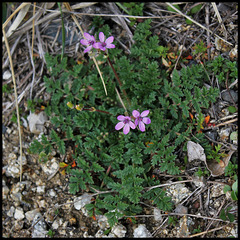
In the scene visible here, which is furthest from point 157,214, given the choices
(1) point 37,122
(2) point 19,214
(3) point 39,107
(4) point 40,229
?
(3) point 39,107

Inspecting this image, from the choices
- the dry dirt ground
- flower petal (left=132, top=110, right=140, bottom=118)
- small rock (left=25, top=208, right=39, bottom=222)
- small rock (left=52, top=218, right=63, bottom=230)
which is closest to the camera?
flower petal (left=132, top=110, right=140, bottom=118)

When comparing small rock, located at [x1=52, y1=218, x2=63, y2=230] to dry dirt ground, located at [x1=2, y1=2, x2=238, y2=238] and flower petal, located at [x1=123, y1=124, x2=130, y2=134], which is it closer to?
dry dirt ground, located at [x1=2, y1=2, x2=238, y2=238]

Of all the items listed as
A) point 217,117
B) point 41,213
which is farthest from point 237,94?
point 41,213

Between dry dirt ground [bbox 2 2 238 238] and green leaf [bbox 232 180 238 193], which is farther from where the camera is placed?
dry dirt ground [bbox 2 2 238 238]

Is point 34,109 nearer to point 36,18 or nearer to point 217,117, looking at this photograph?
point 36,18

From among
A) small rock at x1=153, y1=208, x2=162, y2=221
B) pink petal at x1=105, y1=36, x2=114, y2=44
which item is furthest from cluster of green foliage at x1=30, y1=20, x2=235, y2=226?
pink petal at x1=105, y1=36, x2=114, y2=44

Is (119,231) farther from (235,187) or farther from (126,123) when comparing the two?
(235,187)

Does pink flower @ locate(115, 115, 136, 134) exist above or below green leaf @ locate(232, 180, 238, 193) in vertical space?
above

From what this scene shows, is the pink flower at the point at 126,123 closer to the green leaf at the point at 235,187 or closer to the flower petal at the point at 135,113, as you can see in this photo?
the flower petal at the point at 135,113
